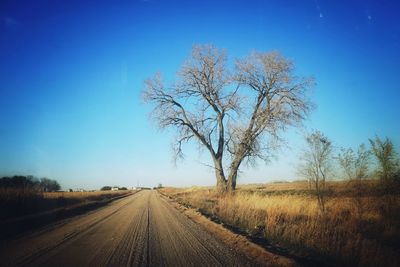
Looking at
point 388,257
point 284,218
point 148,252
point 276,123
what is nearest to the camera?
point 388,257

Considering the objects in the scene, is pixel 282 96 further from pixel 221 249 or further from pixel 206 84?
pixel 221 249

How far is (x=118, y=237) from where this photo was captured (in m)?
7.76

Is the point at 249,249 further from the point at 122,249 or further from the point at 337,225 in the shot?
the point at 337,225

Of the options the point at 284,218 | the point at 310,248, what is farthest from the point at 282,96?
the point at 310,248

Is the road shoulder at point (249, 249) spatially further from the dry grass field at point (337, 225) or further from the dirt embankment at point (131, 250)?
the dry grass field at point (337, 225)

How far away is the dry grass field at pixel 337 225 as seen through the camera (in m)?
5.50

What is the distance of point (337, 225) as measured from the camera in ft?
28.6

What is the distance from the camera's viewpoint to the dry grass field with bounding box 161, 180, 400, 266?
18.0 feet

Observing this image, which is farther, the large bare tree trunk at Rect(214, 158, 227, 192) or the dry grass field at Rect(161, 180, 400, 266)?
the large bare tree trunk at Rect(214, 158, 227, 192)

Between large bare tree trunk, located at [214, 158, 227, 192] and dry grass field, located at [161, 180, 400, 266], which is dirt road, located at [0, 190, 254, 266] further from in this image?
large bare tree trunk, located at [214, 158, 227, 192]

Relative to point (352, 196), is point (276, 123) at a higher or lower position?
higher

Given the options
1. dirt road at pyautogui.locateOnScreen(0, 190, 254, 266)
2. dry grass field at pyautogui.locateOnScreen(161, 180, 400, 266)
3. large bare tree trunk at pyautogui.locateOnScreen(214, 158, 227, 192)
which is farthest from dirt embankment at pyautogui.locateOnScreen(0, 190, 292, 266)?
large bare tree trunk at pyautogui.locateOnScreen(214, 158, 227, 192)

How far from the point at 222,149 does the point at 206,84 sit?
5255 millimetres

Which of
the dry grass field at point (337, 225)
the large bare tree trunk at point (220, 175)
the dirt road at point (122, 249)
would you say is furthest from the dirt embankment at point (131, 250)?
the large bare tree trunk at point (220, 175)
